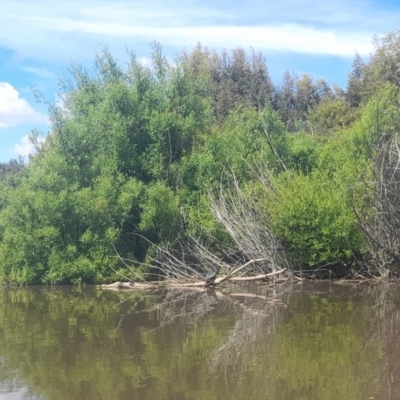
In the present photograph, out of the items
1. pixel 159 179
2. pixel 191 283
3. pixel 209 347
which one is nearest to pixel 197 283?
pixel 191 283

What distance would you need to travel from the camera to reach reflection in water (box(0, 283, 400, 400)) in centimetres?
800

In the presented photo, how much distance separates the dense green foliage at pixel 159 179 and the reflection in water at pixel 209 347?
3008mm

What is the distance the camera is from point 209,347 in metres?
10.3

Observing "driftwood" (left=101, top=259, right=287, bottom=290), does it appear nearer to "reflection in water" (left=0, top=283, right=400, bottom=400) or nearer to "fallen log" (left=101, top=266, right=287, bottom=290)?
"fallen log" (left=101, top=266, right=287, bottom=290)

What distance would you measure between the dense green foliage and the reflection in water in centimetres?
301

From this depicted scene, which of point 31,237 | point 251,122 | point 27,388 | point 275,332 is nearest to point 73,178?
point 31,237

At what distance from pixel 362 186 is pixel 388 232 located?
165 centimetres

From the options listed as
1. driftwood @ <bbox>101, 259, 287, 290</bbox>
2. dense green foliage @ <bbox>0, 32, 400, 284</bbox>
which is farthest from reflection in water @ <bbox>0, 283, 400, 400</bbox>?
dense green foliage @ <bbox>0, 32, 400, 284</bbox>

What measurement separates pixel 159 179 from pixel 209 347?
1424 centimetres

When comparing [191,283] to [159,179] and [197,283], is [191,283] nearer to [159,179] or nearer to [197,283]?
[197,283]

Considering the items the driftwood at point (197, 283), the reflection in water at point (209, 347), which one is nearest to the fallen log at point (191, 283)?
the driftwood at point (197, 283)

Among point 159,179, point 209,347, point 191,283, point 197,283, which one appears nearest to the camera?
point 209,347

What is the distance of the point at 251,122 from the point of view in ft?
84.3

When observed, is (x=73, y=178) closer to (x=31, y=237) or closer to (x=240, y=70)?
(x=31, y=237)
